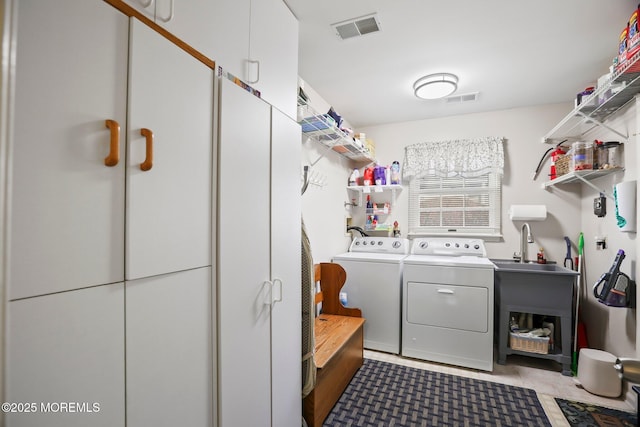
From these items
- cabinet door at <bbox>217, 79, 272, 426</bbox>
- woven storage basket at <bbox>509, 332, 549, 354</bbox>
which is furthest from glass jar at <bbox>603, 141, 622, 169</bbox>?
cabinet door at <bbox>217, 79, 272, 426</bbox>

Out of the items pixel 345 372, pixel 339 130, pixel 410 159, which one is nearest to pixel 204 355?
pixel 345 372

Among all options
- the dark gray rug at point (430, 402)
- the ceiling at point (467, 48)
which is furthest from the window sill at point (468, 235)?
the dark gray rug at point (430, 402)

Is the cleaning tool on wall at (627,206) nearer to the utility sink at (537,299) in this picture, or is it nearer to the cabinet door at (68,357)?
the utility sink at (537,299)

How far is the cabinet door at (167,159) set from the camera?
83cm

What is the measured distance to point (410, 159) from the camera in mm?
3627

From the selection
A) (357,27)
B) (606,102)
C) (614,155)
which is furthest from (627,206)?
(357,27)

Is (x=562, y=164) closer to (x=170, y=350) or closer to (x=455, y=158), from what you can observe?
(x=455, y=158)

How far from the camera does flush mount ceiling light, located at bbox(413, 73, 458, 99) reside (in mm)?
2531

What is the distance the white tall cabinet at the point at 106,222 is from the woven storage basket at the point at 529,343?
271 cm

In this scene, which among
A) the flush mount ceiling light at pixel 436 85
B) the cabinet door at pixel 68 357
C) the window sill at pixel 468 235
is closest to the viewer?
the cabinet door at pixel 68 357

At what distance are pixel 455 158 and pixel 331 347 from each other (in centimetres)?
258

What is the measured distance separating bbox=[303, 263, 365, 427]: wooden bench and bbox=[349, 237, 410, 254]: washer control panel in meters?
0.91

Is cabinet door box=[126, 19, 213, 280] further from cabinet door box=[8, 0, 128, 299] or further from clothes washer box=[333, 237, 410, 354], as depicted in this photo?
clothes washer box=[333, 237, 410, 354]

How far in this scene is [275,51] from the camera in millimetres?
1545
